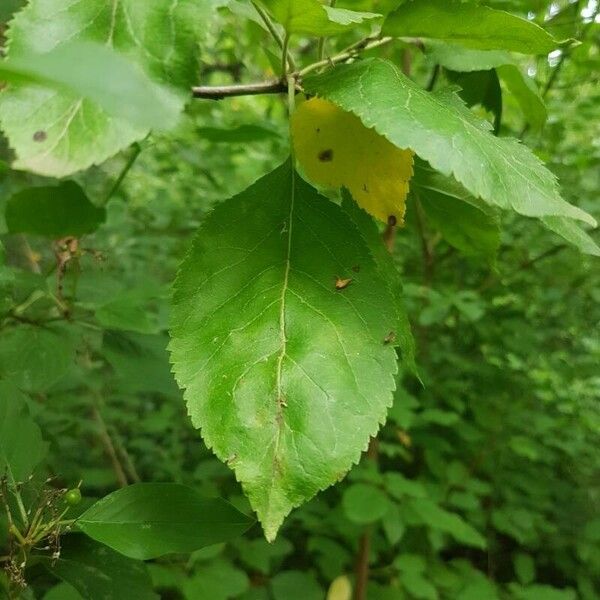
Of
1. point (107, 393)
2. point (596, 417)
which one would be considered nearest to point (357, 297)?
point (107, 393)

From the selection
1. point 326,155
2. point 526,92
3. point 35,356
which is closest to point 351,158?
point 326,155

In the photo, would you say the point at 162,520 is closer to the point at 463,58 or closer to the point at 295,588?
the point at 463,58

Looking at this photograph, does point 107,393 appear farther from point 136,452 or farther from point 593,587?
point 593,587

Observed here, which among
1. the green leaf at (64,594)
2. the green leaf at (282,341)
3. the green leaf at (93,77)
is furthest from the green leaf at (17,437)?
the green leaf at (93,77)

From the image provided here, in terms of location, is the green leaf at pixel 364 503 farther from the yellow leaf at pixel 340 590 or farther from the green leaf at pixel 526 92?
the green leaf at pixel 526 92

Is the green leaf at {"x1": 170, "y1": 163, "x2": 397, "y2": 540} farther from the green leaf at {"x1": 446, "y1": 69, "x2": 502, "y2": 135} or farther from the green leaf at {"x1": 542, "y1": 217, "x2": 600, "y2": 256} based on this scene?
the green leaf at {"x1": 446, "y1": 69, "x2": 502, "y2": 135}

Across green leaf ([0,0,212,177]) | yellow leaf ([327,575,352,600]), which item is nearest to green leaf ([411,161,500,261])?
green leaf ([0,0,212,177])

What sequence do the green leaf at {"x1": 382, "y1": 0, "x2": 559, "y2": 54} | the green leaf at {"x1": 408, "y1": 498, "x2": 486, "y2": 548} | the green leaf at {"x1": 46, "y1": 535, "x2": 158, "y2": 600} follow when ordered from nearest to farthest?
the green leaf at {"x1": 382, "y1": 0, "x2": 559, "y2": 54} → the green leaf at {"x1": 46, "y1": 535, "x2": 158, "y2": 600} → the green leaf at {"x1": 408, "y1": 498, "x2": 486, "y2": 548}
